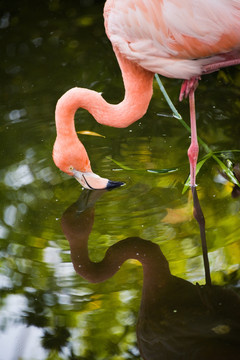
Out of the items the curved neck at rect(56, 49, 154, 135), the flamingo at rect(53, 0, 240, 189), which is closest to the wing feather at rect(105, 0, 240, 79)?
the flamingo at rect(53, 0, 240, 189)

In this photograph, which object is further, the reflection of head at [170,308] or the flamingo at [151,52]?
the flamingo at [151,52]

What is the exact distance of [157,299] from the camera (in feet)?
11.6

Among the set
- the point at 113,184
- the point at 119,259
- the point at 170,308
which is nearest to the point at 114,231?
the point at 119,259

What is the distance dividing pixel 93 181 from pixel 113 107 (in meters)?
0.59

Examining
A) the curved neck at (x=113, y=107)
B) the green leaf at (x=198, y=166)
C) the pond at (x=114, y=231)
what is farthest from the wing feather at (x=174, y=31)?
the pond at (x=114, y=231)

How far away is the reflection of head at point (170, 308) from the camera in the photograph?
3184 millimetres

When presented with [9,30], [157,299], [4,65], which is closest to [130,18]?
[157,299]

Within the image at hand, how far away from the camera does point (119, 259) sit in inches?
154

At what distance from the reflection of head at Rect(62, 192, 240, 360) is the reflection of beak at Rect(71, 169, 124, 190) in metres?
0.47

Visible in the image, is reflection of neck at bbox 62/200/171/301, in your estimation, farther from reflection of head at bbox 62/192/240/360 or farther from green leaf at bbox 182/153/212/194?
green leaf at bbox 182/153/212/194

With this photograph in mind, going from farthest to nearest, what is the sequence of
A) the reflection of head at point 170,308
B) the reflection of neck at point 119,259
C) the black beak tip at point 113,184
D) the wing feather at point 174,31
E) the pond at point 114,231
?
the black beak tip at point 113,184 < the reflection of neck at point 119,259 < the wing feather at point 174,31 < the pond at point 114,231 < the reflection of head at point 170,308

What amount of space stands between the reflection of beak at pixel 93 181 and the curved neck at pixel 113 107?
357 mm

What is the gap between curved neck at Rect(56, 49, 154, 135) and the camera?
13.8ft

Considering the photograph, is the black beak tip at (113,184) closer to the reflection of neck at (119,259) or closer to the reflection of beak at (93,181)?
the reflection of beak at (93,181)
